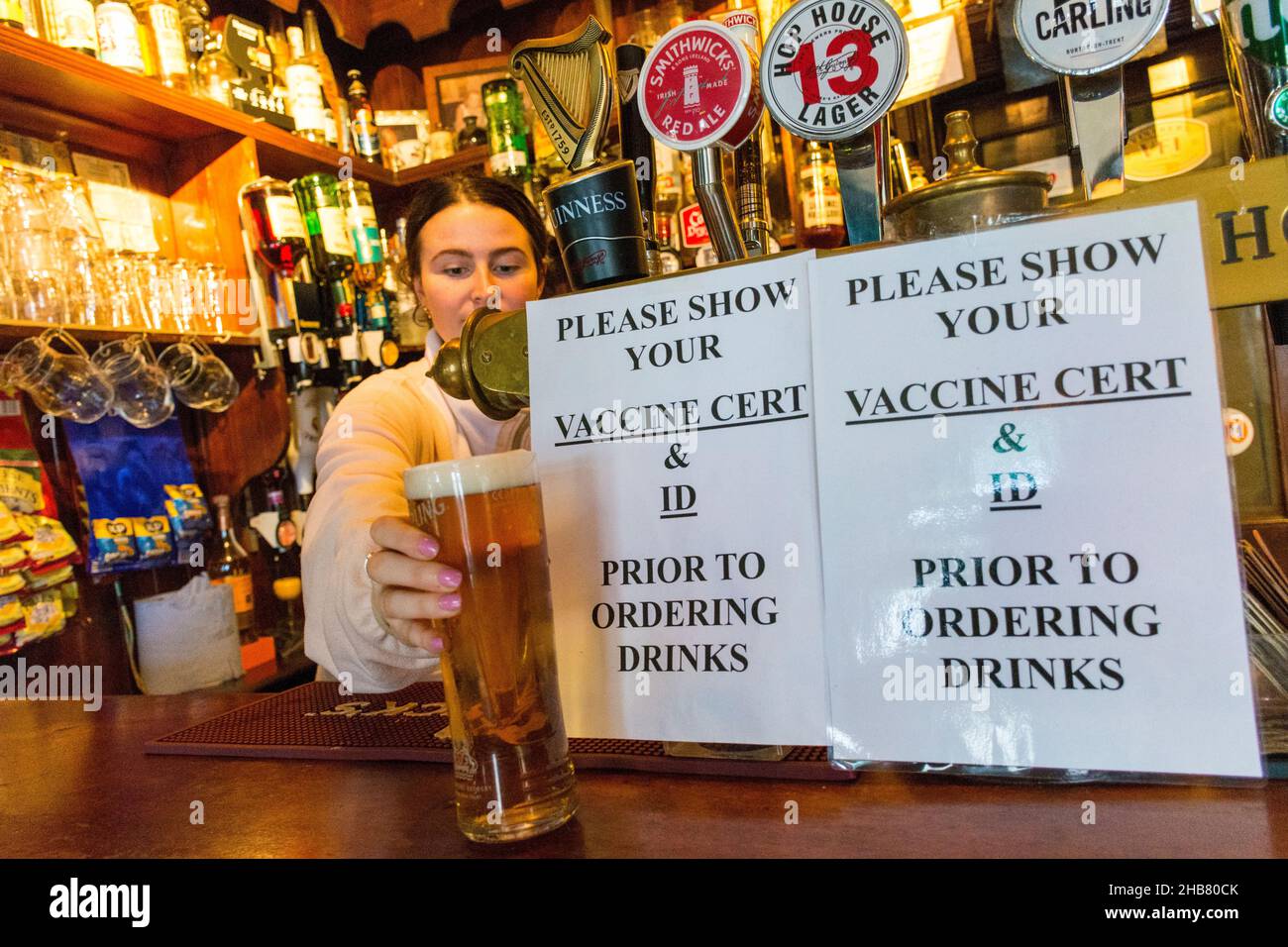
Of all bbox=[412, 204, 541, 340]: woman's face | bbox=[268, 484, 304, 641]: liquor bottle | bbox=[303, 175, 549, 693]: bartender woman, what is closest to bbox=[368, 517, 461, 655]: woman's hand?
bbox=[303, 175, 549, 693]: bartender woman

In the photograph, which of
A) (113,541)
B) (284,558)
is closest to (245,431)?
(284,558)

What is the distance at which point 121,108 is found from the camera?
7.74 ft

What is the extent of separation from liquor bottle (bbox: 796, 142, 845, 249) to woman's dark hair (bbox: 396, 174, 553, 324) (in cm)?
74

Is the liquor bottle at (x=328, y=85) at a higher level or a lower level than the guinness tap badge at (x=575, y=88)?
higher

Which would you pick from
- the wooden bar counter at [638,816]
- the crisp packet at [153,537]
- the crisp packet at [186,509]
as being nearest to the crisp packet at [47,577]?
the crisp packet at [153,537]

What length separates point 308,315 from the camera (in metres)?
2.77

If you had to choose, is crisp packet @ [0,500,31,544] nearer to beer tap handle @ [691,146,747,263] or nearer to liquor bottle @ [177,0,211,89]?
liquor bottle @ [177,0,211,89]

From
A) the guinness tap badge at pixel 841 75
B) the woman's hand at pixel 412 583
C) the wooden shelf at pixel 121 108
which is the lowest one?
the woman's hand at pixel 412 583

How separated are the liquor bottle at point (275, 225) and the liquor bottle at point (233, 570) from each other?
75 centimetres

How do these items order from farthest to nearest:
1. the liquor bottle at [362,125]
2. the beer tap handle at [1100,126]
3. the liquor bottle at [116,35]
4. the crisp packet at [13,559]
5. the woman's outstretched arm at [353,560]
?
the liquor bottle at [362,125] < the liquor bottle at [116,35] < the crisp packet at [13,559] < the woman's outstretched arm at [353,560] < the beer tap handle at [1100,126]

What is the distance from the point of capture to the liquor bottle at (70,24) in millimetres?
2133

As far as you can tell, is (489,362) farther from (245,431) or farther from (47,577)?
(245,431)

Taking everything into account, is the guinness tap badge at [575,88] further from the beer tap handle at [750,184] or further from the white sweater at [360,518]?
the white sweater at [360,518]
